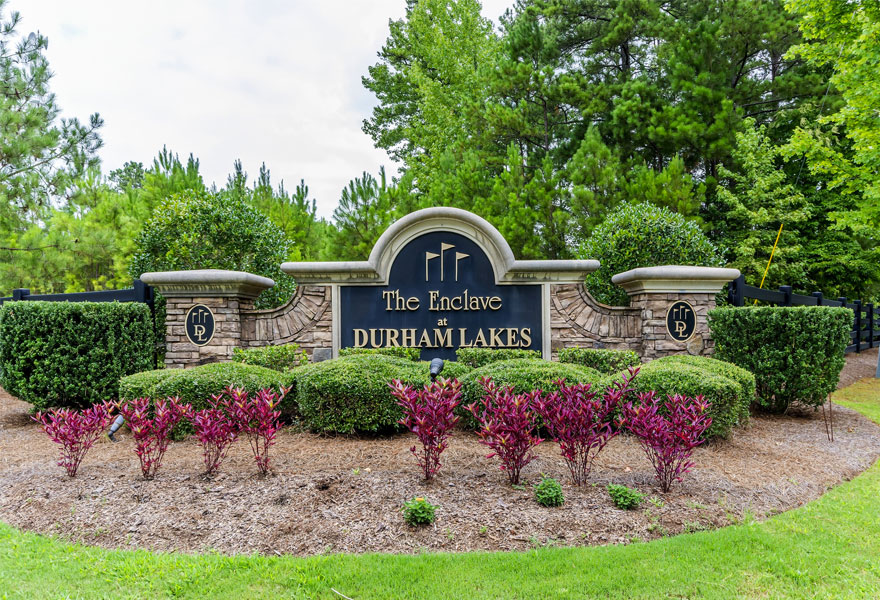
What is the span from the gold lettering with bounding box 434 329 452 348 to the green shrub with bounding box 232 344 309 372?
5.94 feet

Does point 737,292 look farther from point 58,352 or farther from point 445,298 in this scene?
point 58,352

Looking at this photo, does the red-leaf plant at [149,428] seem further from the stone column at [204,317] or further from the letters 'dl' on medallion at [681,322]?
the letters 'dl' on medallion at [681,322]

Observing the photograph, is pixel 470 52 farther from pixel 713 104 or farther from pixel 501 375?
pixel 501 375

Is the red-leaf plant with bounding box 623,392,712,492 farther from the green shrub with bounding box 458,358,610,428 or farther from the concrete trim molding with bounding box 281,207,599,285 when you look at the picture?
the concrete trim molding with bounding box 281,207,599,285

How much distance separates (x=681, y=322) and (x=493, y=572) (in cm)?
543

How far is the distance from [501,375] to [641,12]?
46.8 ft

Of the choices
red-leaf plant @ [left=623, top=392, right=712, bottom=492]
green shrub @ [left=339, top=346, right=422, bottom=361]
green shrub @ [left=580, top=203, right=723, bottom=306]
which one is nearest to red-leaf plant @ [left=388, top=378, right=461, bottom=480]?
red-leaf plant @ [left=623, top=392, right=712, bottom=492]

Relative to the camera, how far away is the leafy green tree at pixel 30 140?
36.8ft

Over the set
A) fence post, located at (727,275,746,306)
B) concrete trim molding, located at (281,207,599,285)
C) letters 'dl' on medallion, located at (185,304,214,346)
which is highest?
concrete trim molding, located at (281,207,599,285)

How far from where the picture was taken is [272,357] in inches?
268

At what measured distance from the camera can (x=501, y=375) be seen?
5.06 metres

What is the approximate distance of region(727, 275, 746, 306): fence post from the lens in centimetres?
787

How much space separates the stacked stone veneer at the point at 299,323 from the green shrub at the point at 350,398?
226 cm

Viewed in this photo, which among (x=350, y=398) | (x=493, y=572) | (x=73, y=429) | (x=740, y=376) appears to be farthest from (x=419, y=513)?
(x=740, y=376)
